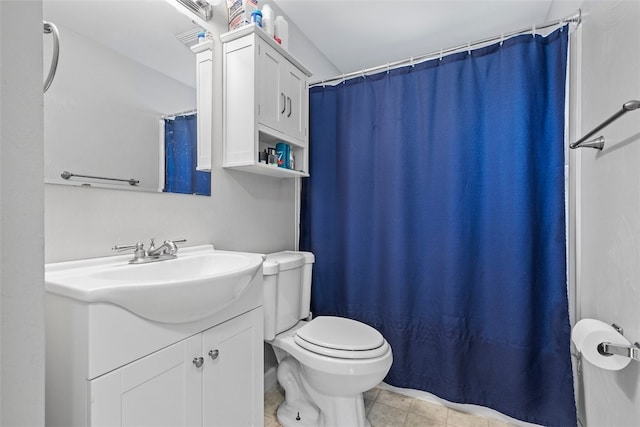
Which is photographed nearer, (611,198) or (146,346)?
(146,346)

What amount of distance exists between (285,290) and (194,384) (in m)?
0.65

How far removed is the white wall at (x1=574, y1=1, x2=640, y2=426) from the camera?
2.44ft

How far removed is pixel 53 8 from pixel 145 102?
34cm

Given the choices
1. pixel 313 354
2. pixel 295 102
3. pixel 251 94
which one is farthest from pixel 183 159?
pixel 313 354

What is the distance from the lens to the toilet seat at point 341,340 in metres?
1.24

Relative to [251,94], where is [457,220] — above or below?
below

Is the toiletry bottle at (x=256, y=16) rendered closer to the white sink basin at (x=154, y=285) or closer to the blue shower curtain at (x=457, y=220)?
the blue shower curtain at (x=457, y=220)

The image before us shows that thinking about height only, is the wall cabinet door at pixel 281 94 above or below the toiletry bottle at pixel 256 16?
below

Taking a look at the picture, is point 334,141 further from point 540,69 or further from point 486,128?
point 540,69

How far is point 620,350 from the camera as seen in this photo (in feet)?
2.36

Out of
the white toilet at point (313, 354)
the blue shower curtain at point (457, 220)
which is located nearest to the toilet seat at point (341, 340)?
the white toilet at point (313, 354)

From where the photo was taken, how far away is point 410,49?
2227 millimetres

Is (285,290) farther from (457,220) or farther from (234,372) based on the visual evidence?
(457,220)

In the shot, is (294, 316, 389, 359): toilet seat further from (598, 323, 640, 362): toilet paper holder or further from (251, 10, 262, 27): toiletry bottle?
(251, 10, 262, 27): toiletry bottle
